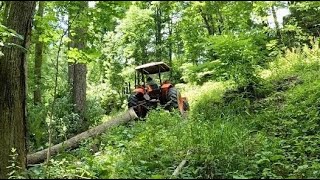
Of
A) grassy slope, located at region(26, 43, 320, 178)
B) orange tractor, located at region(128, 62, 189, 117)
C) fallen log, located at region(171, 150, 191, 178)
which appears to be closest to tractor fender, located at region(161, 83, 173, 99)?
orange tractor, located at region(128, 62, 189, 117)

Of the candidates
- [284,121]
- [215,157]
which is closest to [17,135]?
[215,157]

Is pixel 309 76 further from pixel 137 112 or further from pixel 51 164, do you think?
pixel 51 164

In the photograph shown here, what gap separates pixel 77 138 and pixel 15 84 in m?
3.06

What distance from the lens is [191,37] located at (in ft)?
75.3

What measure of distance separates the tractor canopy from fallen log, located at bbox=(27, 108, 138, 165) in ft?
8.15

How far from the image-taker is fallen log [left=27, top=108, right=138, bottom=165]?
7.39 m

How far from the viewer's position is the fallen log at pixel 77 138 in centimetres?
739

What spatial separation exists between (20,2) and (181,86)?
14.6m

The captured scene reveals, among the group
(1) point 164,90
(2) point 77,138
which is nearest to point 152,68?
→ (1) point 164,90

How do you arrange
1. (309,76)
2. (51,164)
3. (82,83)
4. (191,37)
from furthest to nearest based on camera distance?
(191,37)
(82,83)
(309,76)
(51,164)

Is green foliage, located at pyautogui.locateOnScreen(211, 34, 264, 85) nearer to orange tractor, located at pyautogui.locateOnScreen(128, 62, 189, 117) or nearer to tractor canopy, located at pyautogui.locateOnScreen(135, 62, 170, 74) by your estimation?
orange tractor, located at pyautogui.locateOnScreen(128, 62, 189, 117)

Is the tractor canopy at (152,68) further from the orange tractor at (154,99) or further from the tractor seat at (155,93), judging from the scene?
the tractor seat at (155,93)

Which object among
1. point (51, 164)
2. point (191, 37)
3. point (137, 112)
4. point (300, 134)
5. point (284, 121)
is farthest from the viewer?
point (191, 37)

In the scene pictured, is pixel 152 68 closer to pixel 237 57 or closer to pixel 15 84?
pixel 237 57
